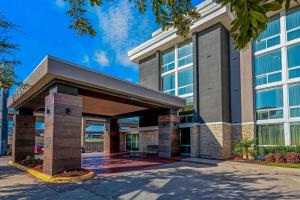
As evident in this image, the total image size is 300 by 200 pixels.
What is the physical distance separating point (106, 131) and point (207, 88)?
1517 centimetres

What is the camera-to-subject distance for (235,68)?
22.2 meters

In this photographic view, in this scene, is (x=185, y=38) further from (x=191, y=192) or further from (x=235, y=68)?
(x=235, y=68)

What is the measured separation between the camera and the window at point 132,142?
3079cm

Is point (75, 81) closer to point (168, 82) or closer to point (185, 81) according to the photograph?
point (185, 81)

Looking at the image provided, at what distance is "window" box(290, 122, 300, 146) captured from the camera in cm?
1795

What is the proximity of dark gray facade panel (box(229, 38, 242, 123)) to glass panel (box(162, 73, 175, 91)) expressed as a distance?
6.59 m

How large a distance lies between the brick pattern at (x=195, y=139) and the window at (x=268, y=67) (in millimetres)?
6457

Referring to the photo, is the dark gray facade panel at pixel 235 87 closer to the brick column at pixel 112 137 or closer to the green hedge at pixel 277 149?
the green hedge at pixel 277 149

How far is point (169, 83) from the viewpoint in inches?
1077

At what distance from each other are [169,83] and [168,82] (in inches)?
9.1

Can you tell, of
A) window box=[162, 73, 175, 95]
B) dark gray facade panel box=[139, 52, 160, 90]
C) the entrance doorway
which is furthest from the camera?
dark gray facade panel box=[139, 52, 160, 90]

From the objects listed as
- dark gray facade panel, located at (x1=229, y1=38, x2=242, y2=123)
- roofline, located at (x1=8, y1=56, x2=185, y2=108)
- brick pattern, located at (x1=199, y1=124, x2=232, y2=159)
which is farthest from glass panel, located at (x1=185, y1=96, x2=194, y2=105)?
roofline, located at (x1=8, y1=56, x2=185, y2=108)

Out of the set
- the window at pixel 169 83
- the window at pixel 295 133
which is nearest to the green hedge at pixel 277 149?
the window at pixel 295 133

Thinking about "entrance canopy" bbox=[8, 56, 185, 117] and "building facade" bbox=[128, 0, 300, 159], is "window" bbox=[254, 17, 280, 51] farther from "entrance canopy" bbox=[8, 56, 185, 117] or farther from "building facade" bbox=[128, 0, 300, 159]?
"entrance canopy" bbox=[8, 56, 185, 117]
